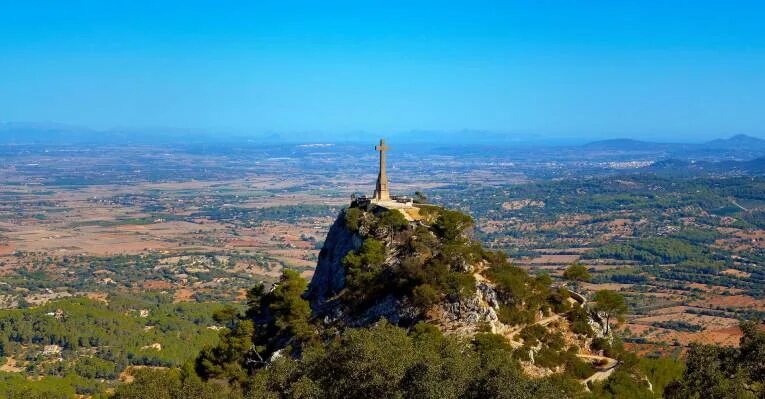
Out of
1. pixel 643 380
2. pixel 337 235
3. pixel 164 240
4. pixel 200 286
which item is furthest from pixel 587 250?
pixel 643 380

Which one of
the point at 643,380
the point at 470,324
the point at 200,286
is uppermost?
the point at 470,324

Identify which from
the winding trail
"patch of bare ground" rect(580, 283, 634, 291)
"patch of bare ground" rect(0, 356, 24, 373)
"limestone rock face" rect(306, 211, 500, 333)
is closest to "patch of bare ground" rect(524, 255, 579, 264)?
"patch of bare ground" rect(580, 283, 634, 291)

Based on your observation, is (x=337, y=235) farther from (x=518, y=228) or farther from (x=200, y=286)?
(x=518, y=228)

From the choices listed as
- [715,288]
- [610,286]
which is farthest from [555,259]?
[715,288]

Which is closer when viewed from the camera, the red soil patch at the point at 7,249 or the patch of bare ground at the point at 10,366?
the patch of bare ground at the point at 10,366

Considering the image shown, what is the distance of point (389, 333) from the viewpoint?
101ft

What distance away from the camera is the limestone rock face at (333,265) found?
4686 centimetres

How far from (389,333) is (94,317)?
6857 cm

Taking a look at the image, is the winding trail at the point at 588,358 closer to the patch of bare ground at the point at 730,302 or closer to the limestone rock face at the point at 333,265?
the limestone rock face at the point at 333,265

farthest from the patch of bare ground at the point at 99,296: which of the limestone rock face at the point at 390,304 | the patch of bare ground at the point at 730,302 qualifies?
the patch of bare ground at the point at 730,302

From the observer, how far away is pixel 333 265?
1973 inches

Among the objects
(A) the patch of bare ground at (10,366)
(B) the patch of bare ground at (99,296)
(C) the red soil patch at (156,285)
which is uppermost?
(A) the patch of bare ground at (10,366)

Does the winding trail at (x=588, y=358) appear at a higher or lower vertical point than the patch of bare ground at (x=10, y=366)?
higher

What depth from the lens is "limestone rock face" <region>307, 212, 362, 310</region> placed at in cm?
4686
